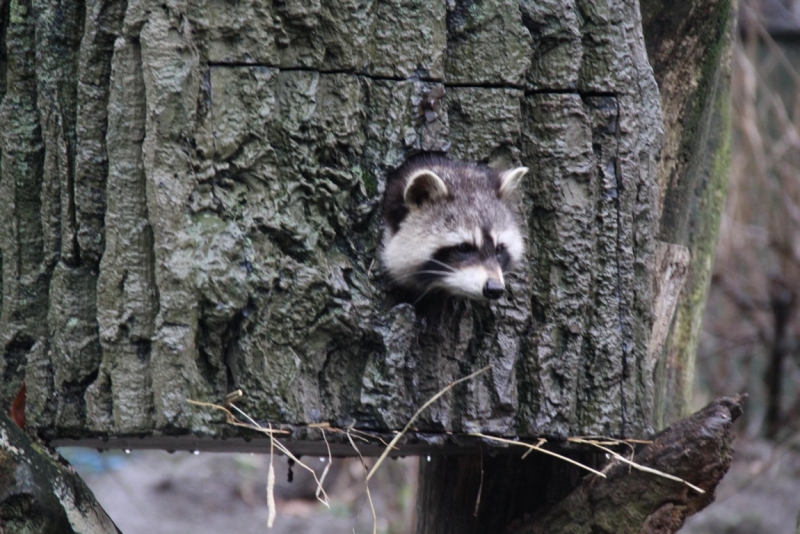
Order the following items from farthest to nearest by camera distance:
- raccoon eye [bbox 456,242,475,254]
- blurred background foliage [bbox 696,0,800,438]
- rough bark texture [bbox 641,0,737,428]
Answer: blurred background foliage [bbox 696,0,800,438] → rough bark texture [bbox 641,0,737,428] → raccoon eye [bbox 456,242,475,254]

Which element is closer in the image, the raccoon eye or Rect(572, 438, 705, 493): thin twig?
Rect(572, 438, 705, 493): thin twig

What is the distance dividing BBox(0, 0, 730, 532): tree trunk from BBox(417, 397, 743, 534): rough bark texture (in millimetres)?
249

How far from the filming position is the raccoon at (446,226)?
3863 mm

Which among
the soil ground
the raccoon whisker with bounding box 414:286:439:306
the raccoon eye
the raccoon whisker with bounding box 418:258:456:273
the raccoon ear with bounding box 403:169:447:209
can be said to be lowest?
the soil ground

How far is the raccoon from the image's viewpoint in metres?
3.86

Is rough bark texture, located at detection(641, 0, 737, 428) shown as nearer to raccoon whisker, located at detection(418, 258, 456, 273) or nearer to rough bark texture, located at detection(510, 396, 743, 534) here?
rough bark texture, located at detection(510, 396, 743, 534)

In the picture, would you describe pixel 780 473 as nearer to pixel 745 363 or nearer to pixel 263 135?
pixel 745 363

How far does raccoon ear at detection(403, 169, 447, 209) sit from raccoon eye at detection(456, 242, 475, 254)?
24 cm

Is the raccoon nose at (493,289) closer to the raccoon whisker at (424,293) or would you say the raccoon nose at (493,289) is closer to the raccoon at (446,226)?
the raccoon at (446,226)

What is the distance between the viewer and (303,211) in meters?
3.71

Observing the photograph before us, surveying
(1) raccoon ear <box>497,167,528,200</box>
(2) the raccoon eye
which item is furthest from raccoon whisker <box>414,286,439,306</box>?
(1) raccoon ear <box>497,167,528,200</box>

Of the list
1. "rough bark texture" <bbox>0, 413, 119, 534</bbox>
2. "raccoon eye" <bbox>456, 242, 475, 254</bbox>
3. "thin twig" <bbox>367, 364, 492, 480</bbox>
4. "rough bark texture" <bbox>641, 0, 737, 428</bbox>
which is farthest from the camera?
"rough bark texture" <bbox>641, 0, 737, 428</bbox>

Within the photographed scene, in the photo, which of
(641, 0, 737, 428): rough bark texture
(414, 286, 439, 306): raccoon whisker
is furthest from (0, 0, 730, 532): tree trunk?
(641, 0, 737, 428): rough bark texture

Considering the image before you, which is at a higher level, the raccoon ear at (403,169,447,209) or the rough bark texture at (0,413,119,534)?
the raccoon ear at (403,169,447,209)
